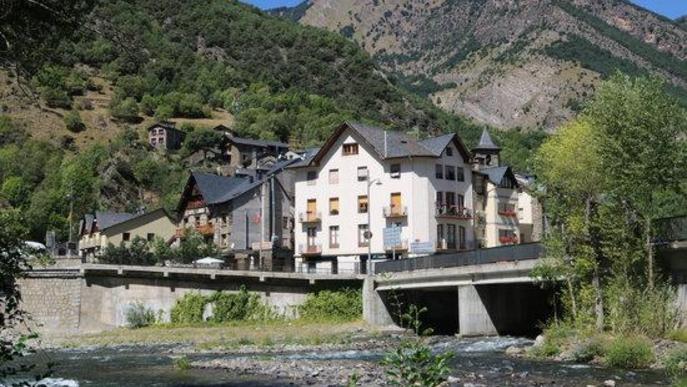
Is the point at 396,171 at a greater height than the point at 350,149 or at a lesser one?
lesser

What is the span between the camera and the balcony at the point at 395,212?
72.6m

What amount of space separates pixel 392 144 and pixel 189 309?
24.6 m

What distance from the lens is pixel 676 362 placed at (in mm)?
28172

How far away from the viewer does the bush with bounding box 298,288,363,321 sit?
194ft

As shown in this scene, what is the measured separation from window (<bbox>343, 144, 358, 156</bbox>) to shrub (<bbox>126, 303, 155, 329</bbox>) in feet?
75.4

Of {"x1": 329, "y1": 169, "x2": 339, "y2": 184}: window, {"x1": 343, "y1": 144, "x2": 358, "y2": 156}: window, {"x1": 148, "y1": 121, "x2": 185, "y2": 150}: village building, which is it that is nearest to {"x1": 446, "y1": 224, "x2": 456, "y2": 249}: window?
{"x1": 343, "y1": 144, "x2": 358, "y2": 156}: window

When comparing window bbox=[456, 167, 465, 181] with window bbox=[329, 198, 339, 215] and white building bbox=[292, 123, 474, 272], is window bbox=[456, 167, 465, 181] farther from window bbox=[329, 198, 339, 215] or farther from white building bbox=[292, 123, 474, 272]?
window bbox=[329, 198, 339, 215]

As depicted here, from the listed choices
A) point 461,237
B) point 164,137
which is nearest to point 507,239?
point 461,237

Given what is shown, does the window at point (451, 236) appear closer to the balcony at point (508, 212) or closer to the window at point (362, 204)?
the window at point (362, 204)

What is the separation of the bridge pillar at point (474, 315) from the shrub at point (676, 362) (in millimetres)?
19199

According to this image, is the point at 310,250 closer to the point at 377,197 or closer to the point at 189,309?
the point at 377,197

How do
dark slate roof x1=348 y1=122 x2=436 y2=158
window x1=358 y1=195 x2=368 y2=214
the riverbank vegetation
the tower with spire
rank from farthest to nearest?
the tower with spire
window x1=358 y1=195 x2=368 y2=214
dark slate roof x1=348 y1=122 x2=436 y2=158
the riverbank vegetation

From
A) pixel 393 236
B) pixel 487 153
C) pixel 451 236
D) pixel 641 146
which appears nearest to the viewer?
pixel 641 146

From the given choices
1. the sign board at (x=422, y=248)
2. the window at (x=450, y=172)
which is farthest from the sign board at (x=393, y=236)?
the window at (x=450, y=172)
